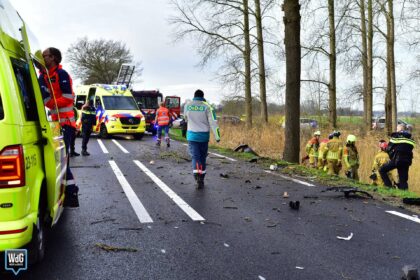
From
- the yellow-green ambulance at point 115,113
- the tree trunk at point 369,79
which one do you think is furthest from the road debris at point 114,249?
the tree trunk at point 369,79

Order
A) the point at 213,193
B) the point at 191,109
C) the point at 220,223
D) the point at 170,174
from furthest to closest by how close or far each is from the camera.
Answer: the point at 170,174
the point at 191,109
the point at 213,193
the point at 220,223

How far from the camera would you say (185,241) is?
16.1ft

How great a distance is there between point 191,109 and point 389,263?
5.09m

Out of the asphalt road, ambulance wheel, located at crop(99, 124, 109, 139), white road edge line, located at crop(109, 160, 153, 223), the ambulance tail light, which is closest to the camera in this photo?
the ambulance tail light

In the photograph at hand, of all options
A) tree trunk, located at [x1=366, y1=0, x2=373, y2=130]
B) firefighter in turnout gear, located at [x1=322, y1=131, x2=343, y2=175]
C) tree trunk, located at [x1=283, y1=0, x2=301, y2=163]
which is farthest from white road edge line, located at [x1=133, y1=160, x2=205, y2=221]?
tree trunk, located at [x1=366, y1=0, x2=373, y2=130]

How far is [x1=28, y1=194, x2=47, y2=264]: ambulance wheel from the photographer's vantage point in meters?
3.35

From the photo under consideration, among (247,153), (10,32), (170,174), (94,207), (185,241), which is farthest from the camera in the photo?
(247,153)

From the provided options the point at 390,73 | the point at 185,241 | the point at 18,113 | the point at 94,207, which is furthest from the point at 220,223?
the point at 390,73

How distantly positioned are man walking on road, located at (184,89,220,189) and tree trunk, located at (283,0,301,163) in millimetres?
4996

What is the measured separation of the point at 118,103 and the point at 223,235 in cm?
1614

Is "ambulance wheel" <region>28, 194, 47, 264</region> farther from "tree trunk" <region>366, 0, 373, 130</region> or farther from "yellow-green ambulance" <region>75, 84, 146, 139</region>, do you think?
"tree trunk" <region>366, 0, 373, 130</region>

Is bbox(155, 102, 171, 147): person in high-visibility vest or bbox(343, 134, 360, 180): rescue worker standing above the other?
bbox(155, 102, 171, 147): person in high-visibility vest

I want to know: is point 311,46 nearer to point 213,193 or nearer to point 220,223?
point 213,193

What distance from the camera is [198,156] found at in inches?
336
